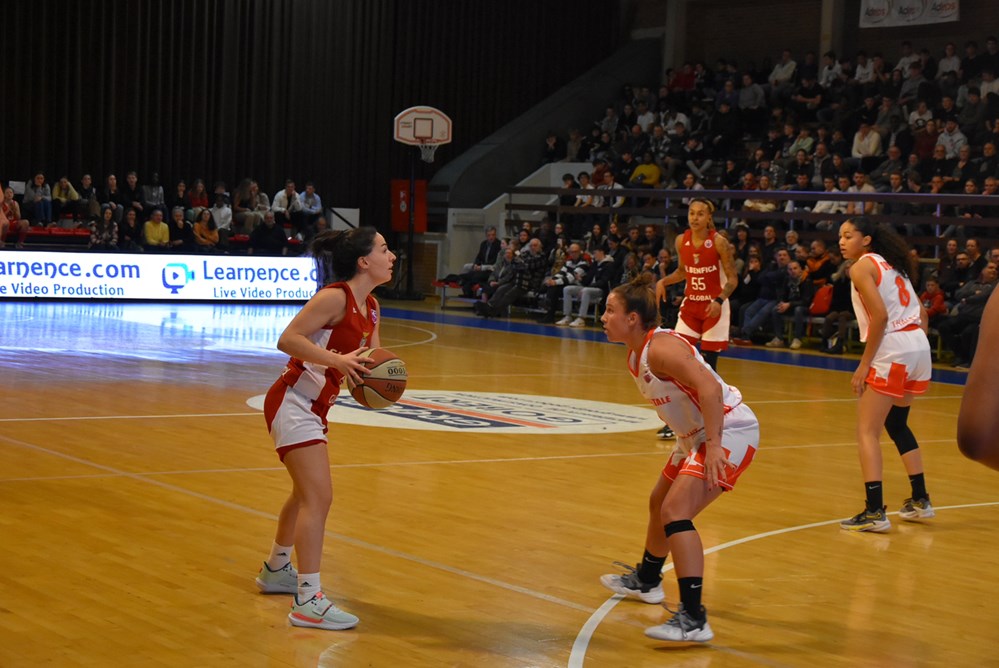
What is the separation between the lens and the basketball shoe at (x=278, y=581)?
4895 mm

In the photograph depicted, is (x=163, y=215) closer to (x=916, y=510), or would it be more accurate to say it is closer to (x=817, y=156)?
Answer: (x=817, y=156)

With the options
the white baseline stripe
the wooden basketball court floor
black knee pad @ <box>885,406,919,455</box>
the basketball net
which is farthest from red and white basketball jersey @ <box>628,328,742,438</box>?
the basketball net

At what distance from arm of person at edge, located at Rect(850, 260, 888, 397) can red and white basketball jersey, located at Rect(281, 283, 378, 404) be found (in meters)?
2.97

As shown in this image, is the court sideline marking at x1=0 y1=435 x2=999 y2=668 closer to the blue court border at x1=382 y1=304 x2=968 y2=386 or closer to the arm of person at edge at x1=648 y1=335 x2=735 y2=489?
the arm of person at edge at x1=648 y1=335 x2=735 y2=489

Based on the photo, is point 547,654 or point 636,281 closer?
point 547,654

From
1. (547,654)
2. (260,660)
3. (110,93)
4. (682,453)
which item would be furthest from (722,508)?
(110,93)

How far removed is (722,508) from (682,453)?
2.12 meters

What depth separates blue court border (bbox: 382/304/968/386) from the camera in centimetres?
1497

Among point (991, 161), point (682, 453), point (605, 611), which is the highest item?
point (991, 161)

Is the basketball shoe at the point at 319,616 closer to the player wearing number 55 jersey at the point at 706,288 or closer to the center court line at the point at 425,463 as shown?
the center court line at the point at 425,463

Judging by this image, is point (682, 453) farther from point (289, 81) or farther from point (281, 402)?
point (289, 81)

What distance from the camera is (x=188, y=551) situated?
215 inches

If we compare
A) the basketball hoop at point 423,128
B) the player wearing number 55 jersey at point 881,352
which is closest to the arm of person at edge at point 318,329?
the player wearing number 55 jersey at point 881,352

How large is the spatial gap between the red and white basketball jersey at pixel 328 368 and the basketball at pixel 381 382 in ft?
0.25
